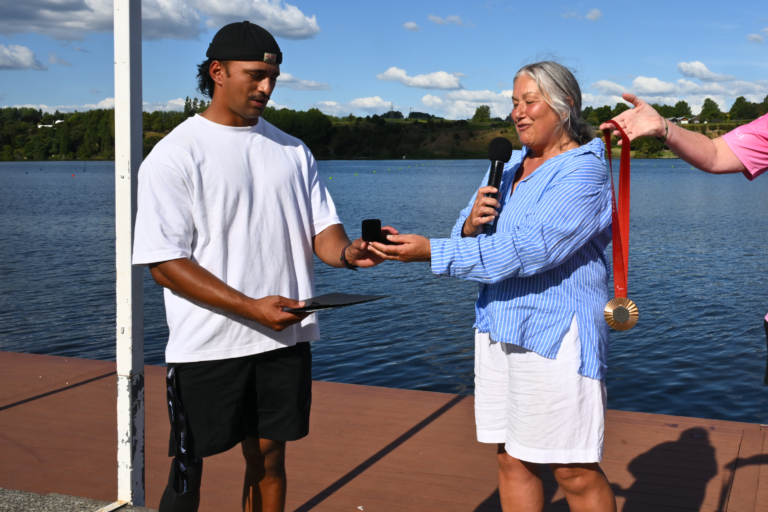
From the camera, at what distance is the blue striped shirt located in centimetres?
185

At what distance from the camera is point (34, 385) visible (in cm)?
489

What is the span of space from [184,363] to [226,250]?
0.37 metres

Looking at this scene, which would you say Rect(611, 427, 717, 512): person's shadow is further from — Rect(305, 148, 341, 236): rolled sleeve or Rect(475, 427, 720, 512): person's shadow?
Rect(305, 148, 341, 236): rolled sleeve

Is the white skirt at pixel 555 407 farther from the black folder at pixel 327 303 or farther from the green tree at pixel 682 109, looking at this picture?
the green tree at pixel 682 109

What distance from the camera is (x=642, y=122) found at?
1.81 metres

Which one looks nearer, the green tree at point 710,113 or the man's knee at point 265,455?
the man's knee at point 265,455

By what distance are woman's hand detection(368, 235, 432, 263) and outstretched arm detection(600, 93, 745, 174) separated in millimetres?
623

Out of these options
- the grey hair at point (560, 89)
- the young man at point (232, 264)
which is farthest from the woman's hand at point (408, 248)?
the grey hair at point (560, 89)

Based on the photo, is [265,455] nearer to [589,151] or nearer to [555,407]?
[555,407]

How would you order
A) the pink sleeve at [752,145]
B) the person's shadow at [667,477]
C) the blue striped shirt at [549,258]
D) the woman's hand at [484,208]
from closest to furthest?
the pink sleeve at [752,145] → the blue striped shirt at [549,258] → the woman's hand at [484,208] → the person's shadow at [667,477]

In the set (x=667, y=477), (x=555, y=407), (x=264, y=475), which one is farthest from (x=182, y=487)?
(x=667, y=477)

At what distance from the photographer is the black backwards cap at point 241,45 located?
2.05 meters

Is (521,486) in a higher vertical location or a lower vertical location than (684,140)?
lower

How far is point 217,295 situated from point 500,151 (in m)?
0.99
